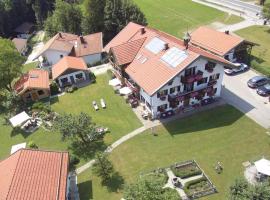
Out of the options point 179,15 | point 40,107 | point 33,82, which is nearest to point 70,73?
point 33,82

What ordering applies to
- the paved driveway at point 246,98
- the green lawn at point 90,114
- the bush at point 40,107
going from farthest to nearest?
the bush at point 40,107 → the paved driveway at point 246,98 → the green lawn at point 90,114

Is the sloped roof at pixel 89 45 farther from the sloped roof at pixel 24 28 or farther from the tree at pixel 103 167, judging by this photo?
the sloped roof at pixel 24 28

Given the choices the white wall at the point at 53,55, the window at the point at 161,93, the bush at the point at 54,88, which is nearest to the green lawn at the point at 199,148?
the window at the point at 161,93

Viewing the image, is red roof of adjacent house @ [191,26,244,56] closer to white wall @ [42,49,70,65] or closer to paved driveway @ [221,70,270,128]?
paved driveway @ [221,70,270,128]

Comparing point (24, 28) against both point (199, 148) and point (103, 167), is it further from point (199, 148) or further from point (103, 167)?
point (199, 148)

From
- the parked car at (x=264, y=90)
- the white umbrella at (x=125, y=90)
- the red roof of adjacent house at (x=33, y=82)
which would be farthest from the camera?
the red roof of adjacent house at (x=33, y=82)

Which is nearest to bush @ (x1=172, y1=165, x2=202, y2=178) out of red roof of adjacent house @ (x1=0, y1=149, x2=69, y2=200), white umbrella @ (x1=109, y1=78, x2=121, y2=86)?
red roof of adjacent house @ (x1=0, y1=149, x2=69, y2=200)
